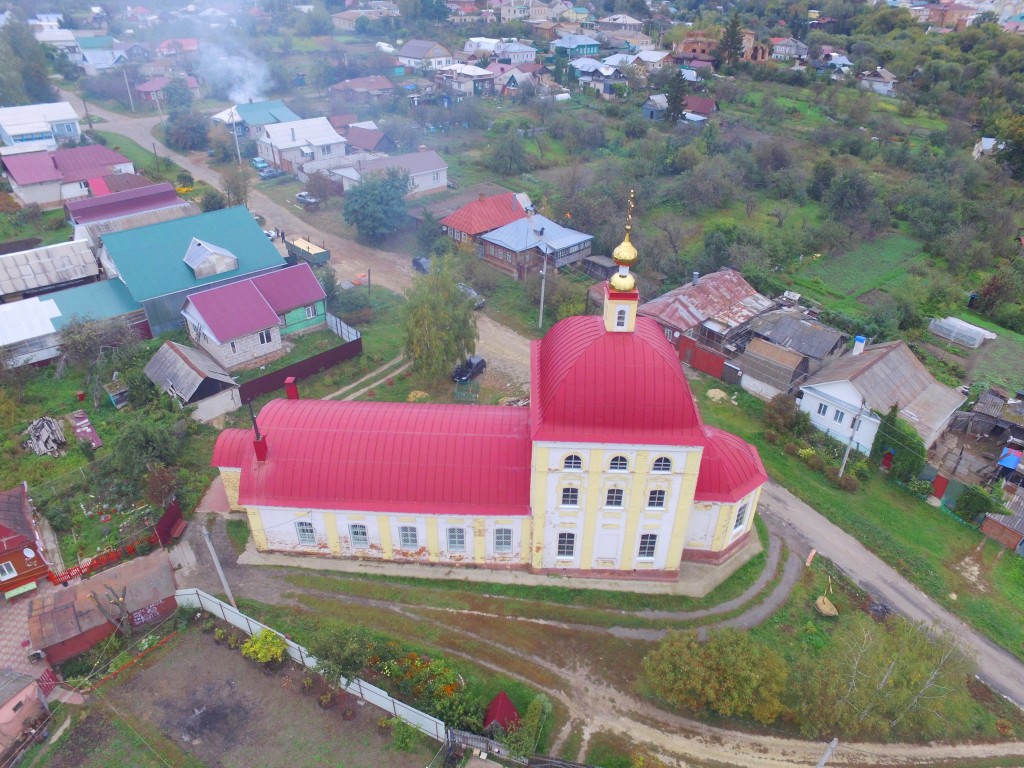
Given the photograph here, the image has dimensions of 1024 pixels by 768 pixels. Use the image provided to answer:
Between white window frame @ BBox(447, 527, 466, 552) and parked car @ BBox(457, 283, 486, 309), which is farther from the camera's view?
parked car @ BBox(457, 283, 486, 309)

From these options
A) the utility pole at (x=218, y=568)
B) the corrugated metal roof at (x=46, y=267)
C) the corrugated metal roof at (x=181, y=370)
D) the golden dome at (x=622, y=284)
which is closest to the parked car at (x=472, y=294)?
the corrugated metal roof at (x=181, y=370)

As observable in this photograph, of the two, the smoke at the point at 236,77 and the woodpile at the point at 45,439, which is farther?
the smoke at the point at 236,77

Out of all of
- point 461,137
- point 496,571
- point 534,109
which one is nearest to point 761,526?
point 496,571

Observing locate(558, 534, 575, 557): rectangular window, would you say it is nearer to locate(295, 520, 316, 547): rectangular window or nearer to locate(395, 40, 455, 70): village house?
locate(295, 520, 316, 547): rectangular window

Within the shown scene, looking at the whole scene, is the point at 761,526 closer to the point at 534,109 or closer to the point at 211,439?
the point at 211,439

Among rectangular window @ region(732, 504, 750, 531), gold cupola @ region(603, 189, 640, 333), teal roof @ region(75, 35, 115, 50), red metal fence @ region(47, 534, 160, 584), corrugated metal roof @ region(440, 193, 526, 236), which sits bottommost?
red metal fence @ region(47, 534, 160, 584)

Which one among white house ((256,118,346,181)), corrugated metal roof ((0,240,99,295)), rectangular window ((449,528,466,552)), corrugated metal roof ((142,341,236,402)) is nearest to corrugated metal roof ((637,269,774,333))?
rectangular window ((449,528,466,552))

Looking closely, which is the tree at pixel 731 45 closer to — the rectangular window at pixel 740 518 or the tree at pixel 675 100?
the tree at pixel 675 100

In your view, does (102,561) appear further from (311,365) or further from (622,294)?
(622,294)
